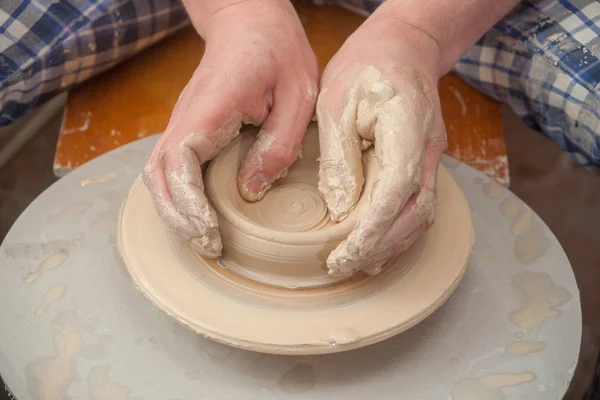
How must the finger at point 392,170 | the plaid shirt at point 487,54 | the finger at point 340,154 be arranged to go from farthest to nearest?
1. the plaid shirt at point 487,54
2. the finger at point 340,154
3. the finger at point 392,170

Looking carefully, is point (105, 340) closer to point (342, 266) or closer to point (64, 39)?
point (342, 266)

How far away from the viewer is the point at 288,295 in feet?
3.01

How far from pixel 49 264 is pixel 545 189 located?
1879mm

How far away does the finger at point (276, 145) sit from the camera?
3.36ft

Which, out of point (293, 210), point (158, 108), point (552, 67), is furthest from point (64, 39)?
point (552, 67)

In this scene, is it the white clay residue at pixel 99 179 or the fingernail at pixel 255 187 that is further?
the white clay residue at pixel 99 179

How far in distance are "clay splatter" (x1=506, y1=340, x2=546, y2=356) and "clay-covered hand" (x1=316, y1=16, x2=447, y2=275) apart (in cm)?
25

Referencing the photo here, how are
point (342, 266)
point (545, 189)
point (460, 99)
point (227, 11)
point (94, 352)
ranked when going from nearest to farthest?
1. point (342, 266)
2. point (94, 352)
3. point (227, 11)
4. point (460, 99)
5. point (545, 189)

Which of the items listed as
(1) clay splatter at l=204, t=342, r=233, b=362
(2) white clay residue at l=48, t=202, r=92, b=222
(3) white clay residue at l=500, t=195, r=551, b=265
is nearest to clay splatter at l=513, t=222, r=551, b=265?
(3) white clay residue at l=500, t=195, r=551, b=265

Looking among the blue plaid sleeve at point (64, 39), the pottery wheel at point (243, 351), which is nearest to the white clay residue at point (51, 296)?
the pottery wheel at point (243, 351)

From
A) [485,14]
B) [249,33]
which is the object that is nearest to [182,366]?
[249,33]

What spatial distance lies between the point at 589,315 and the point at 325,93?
1416 millimetres

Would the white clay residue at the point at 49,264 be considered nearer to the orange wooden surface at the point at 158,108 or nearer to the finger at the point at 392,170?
the orange wooden surface at the point at 158,108

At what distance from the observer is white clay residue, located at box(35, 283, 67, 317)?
1023 mm
